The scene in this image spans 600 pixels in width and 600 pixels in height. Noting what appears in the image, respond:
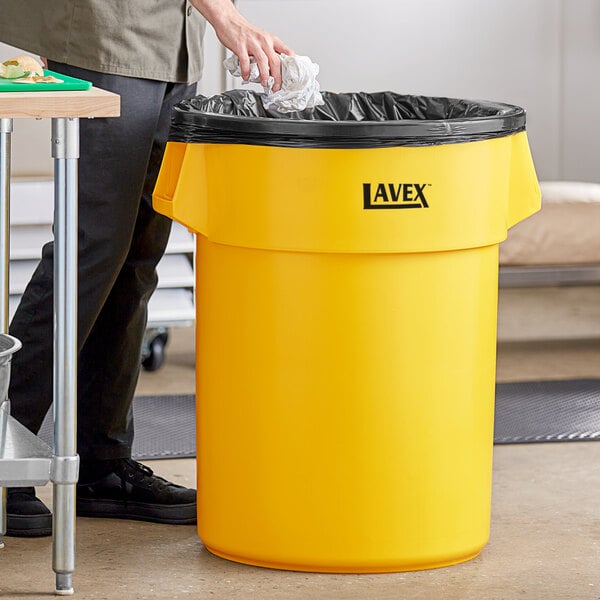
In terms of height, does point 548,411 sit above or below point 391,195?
below

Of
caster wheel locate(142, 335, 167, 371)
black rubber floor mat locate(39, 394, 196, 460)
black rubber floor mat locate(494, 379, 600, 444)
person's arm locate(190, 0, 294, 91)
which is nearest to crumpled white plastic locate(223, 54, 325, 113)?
person's arm locate(190, 0, 294, 91)

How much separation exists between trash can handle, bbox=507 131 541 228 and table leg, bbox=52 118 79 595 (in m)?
0.66

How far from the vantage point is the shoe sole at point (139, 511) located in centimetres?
213

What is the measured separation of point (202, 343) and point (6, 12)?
2.01 feet

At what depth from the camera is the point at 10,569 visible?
6.18 feet

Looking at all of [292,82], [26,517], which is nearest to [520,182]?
[292,82]

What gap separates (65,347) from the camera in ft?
5.66

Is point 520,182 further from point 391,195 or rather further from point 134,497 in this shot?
point 134,497

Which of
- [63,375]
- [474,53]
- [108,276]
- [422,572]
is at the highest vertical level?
[474,53]

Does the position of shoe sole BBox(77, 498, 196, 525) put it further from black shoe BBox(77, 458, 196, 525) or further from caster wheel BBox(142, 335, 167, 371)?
caster wheel BBox(142, 335, 167, 371)

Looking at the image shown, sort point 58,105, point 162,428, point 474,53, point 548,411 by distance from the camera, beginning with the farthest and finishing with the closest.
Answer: point 474,53
point 548,411
point 162,428
point 58,105

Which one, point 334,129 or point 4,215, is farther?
point 4,215

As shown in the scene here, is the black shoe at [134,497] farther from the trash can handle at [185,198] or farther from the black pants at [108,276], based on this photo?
the trash can handle at [185,198]

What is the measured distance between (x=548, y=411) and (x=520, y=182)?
3.55 ft
